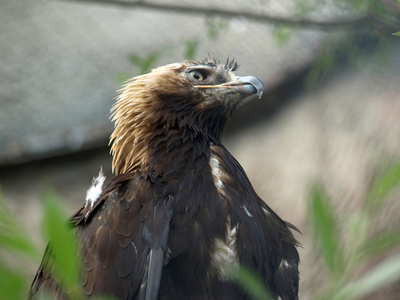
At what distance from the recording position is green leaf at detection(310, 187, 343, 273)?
569 mm

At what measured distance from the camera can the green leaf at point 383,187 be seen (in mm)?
→ 584

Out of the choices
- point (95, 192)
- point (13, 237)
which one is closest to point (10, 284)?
point (13, 237)

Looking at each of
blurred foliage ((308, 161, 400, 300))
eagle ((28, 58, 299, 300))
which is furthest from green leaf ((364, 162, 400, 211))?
eagle ((28, 58, 299, 300))

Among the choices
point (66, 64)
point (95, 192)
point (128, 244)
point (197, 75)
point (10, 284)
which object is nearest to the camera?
point (10, 284)

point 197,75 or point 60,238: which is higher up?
point 60,238

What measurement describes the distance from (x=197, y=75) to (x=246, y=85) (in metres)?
0.26

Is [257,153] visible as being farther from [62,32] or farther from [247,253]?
[247,253]

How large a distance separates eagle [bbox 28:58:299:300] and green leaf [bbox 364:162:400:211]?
154cm

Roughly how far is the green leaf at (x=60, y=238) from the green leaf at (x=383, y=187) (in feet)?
0.98

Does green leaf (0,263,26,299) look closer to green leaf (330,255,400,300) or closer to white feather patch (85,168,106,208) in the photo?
green leaf (330,255,400,300)

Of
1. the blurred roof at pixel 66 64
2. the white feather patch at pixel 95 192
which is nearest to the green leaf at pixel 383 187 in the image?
the white feather patch at pixel 95 192

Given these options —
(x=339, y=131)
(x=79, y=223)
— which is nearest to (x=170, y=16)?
(x=339, y=131)

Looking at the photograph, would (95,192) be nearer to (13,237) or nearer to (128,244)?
(128,244)

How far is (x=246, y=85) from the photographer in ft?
9.36
